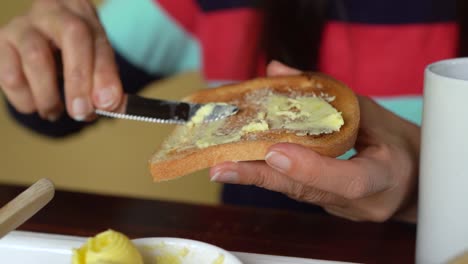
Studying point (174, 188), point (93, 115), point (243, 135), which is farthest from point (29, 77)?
point (174, 188)

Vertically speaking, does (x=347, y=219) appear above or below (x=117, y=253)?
below

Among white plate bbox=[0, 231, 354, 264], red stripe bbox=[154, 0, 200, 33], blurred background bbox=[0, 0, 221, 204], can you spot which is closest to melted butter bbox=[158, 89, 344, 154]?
white plate bbox=[0, 231, 354, 264]

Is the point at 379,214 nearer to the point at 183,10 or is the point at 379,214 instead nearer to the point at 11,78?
the point at 11,78

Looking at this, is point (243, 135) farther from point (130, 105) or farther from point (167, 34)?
point (167, 34)

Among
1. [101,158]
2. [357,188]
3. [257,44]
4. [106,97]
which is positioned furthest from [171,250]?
[101,158]

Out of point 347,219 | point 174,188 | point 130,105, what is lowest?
point 174,188

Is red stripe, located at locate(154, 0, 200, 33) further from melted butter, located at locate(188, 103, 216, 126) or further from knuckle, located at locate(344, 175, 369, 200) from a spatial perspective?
knuckle, located at locate(344, 175, 369, 200)
